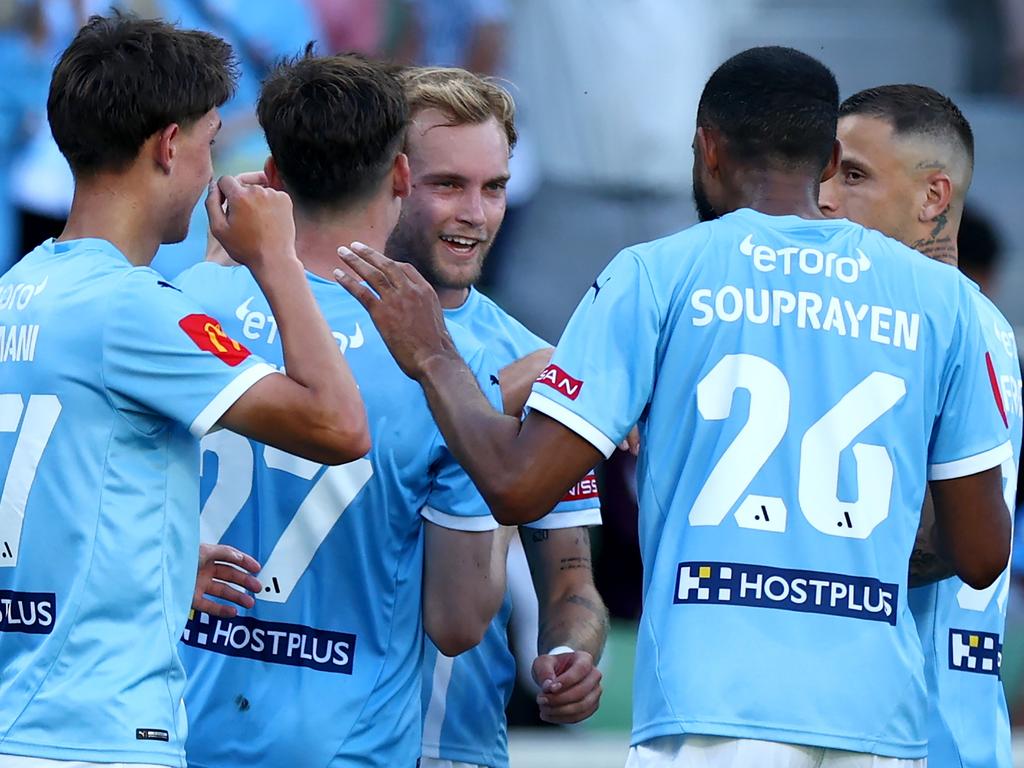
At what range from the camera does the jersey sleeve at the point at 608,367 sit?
11.1ft

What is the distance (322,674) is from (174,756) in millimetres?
556

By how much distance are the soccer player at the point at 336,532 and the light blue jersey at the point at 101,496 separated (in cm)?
44

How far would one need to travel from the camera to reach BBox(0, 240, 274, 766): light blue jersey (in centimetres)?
315

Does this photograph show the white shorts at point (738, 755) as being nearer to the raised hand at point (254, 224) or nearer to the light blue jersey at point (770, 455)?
the light blue jersey at point (770, 455)

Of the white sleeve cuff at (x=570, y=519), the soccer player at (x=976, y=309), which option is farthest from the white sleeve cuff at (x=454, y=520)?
the soccer player at (x=976, y=309)

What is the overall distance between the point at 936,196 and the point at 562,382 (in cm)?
182

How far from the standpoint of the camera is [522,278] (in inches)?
368

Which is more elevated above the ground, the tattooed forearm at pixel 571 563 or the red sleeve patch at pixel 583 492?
the red sleeve patch at pixel 583 492

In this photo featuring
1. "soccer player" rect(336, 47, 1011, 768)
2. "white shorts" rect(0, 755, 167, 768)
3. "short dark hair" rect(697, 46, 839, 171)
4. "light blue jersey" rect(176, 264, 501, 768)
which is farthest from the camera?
"light blue jersey" rect(176, 264, 501, 768)

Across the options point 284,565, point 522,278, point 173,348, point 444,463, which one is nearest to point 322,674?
point 284,565

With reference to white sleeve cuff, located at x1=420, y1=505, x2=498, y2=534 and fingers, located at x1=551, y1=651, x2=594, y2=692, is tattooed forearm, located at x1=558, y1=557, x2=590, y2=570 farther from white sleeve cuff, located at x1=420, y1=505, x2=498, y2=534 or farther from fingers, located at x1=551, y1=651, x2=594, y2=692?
white sleeve cuff, located at x1=420, y1=505, x2=498, y2=534

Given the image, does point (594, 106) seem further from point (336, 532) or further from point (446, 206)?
point (336, 532)

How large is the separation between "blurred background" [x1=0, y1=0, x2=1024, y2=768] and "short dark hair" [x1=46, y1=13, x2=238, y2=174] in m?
3.88

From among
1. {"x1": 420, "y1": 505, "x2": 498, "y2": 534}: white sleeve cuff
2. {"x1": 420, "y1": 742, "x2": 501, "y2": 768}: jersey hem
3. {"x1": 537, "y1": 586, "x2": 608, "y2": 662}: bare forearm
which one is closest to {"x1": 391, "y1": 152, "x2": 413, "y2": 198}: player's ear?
{"x1": 420, "y1": 505, "x2": 498, "y2": 534}: white sleeve cuff
